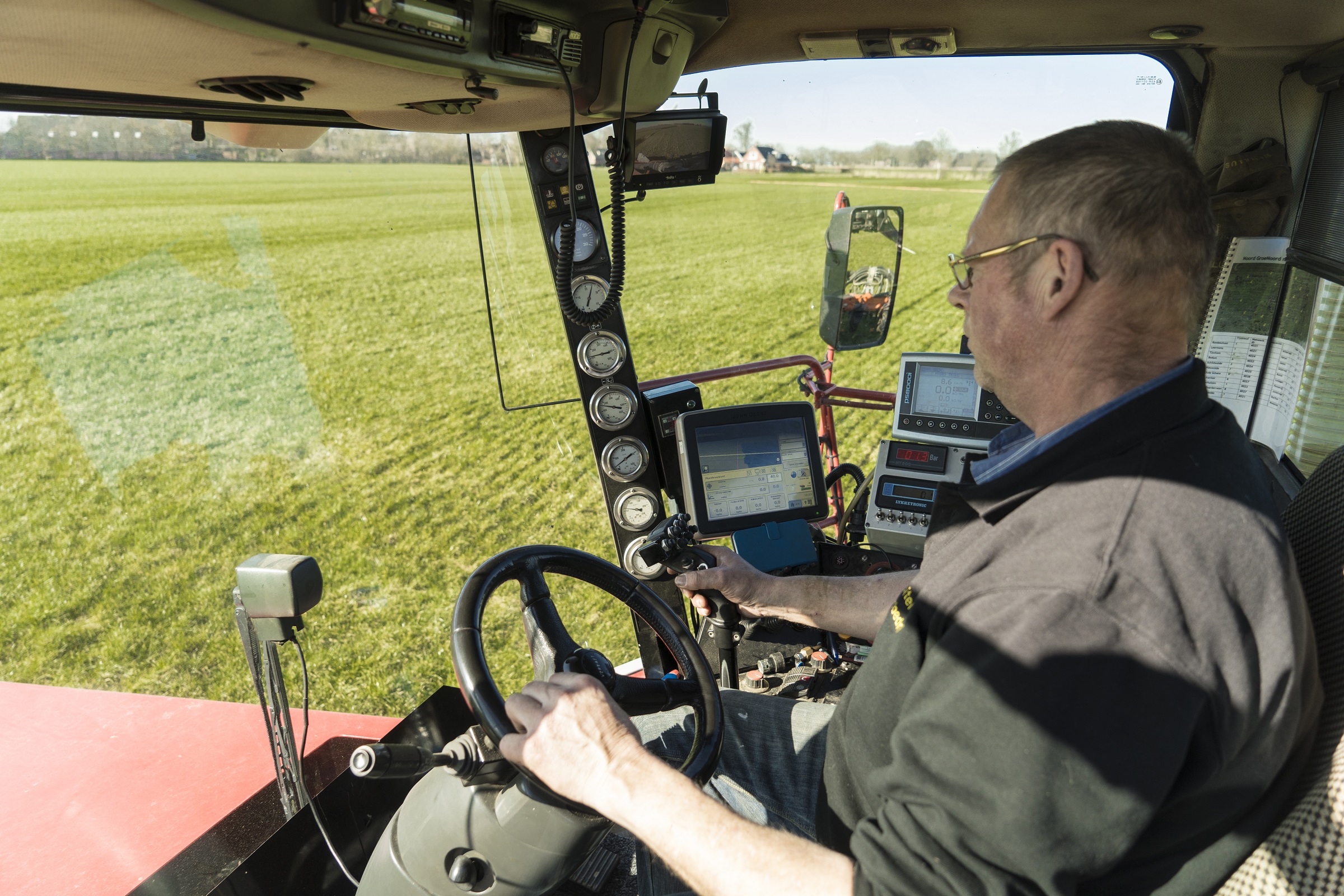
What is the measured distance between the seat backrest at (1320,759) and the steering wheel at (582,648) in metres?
0.78

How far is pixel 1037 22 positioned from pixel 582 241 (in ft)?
4.91

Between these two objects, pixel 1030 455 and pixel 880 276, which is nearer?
pixel 1030 455

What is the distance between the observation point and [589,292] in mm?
2811

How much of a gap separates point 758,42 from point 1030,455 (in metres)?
1.84

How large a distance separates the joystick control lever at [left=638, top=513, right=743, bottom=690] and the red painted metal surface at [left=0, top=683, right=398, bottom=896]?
0.96m

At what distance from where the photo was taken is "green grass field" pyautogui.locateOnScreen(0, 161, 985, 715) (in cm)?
435

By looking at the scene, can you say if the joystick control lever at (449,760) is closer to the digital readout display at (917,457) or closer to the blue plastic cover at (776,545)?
the blue plastic cover at (776,545)

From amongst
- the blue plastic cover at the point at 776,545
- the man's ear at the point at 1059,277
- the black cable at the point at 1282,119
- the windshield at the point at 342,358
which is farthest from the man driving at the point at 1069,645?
the black cable at the point at 1282,119

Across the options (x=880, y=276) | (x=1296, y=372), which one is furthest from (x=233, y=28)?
(x=1296, y=372)

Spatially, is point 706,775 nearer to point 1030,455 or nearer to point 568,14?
point 1030,455

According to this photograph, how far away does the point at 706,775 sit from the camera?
140 centimetres

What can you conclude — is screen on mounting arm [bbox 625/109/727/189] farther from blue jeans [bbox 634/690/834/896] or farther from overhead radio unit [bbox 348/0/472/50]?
blue jeans [bbox 634/690/834/896]

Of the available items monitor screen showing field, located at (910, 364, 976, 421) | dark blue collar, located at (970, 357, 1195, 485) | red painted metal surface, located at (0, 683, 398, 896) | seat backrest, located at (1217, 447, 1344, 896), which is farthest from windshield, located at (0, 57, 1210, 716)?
red painted metal surface, located at (0, 683, 398, 896)

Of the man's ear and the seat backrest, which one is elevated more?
the man's ear
